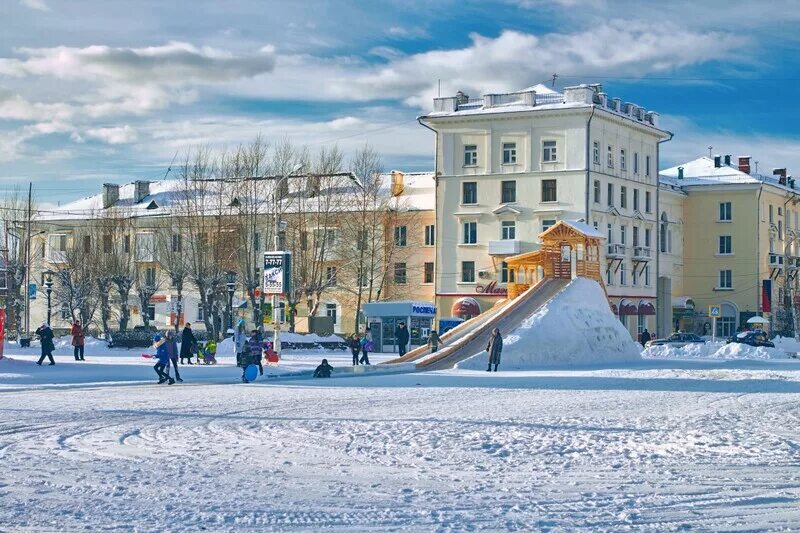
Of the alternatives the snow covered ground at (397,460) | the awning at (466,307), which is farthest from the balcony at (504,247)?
the snow covered ground at (397,460)

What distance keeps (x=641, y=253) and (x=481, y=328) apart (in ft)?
102

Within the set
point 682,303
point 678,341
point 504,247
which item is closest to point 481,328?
point 678,341

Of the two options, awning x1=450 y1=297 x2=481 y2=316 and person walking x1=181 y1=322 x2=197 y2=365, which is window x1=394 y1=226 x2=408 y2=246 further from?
person walking x1=181 y1=322 x2=197 y2=365

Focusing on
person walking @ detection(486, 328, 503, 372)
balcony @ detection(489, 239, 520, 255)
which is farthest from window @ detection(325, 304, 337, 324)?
person walking @ detection(486, 328, 503, 372)

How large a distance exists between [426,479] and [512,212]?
5754cm

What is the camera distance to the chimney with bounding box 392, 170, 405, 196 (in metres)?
77.9

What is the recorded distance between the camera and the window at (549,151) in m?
69.6

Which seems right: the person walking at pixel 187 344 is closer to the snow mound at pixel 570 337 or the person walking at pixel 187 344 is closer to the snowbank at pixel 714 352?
the snow mound at pixel 570 337

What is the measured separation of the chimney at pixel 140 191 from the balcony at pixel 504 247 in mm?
30795

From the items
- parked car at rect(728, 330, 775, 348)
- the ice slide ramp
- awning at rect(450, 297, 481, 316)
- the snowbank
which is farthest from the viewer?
awning at rect(450, 297, 481, 316)

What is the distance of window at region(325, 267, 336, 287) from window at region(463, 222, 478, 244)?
8.11 meters

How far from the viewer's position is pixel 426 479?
13.3m

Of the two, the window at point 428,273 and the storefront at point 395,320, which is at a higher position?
the window at point 428,273

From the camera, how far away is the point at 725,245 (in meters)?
81.8
